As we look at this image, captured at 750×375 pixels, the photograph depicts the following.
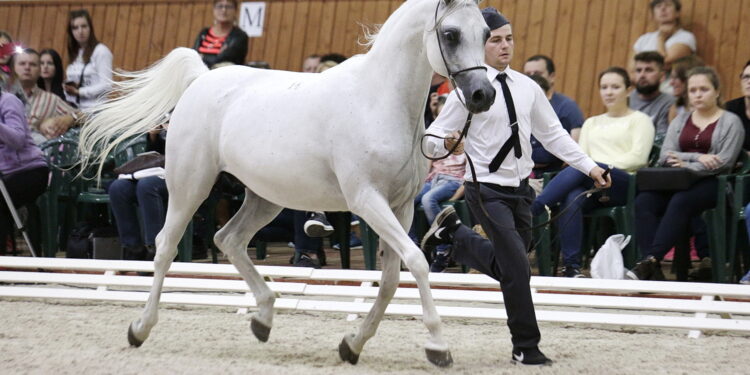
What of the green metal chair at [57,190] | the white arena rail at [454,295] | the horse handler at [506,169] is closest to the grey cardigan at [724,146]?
the white arena rail at [454,295]

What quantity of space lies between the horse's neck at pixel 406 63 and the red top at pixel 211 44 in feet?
17.9

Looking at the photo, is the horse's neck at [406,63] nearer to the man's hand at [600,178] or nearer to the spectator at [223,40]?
the man's hand at [600,178]

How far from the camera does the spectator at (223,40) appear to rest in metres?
9.49

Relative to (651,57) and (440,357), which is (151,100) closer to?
(440,357)

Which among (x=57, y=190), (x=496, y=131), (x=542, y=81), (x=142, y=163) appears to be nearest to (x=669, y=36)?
(x=542, y=81)

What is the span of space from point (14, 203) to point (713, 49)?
638 cm

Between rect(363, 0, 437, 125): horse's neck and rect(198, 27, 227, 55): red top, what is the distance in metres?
5.46

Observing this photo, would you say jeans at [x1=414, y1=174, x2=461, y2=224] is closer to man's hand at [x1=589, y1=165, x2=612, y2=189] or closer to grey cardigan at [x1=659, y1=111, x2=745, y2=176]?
grey cardigan at [x1=659, y1=111, x2=745, y2=176]

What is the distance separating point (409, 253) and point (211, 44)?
6085mm

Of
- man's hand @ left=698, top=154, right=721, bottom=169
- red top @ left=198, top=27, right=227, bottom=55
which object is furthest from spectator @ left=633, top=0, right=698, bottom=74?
red top @ left=198, top=27, right=227, bottom=55

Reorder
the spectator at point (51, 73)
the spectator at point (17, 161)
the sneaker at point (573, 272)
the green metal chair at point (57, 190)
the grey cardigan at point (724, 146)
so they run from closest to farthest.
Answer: the grey cardigan at point (724, 146), the sneaker at point (573, 272), the spectator at point (17, 161), the green metal chair at point (57, 190), the spectator at point (51, 73)

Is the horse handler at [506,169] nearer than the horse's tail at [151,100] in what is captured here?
Yes

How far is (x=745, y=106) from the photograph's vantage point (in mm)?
7309

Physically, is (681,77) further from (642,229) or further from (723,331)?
(723,331)
